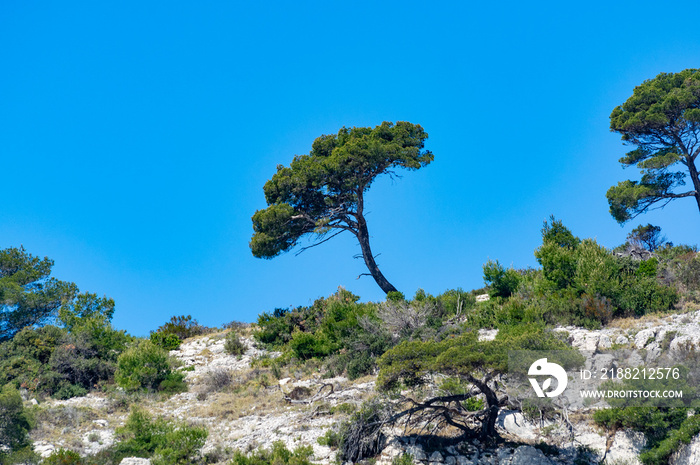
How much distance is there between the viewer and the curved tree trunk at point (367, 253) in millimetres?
29688

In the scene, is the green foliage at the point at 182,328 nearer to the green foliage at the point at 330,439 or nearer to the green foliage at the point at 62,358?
the green foliage at the point at 62,358

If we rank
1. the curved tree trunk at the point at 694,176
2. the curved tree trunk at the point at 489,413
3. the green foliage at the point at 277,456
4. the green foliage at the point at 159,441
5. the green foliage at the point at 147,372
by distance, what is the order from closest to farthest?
the green foliage at the point at 277,456, the curved tree trunk at the point at 489,413, the green foliage at the point at 159,441, the green foliage at the point at 147,372, the curved tree trunk at the point at 694,176

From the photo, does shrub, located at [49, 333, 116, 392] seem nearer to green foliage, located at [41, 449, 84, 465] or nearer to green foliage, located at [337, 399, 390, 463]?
green foliage, located at [41, 449, 84, 465]

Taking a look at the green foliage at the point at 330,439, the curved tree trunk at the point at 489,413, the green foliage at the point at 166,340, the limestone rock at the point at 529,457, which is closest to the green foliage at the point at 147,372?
the green foliage at the point at 166,340

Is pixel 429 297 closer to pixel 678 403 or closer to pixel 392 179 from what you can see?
pixel 392 179

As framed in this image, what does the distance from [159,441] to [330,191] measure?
1860 cm

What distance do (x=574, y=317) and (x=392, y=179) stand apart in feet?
47.8

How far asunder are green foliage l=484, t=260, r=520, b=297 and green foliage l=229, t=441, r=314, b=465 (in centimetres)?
1335

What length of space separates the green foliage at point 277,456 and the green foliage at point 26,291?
77.1 ft

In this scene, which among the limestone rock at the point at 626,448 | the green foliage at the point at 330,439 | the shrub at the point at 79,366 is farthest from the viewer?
the shrub at the point at 79,366

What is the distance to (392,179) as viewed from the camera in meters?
30.9

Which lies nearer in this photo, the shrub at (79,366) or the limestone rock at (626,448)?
the limestone rock at (626,448)

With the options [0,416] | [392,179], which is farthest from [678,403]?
[392,179]

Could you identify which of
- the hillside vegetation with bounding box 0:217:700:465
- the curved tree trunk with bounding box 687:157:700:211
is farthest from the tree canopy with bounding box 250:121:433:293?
the curved tree trunk with bounding box 687:157:700:211
